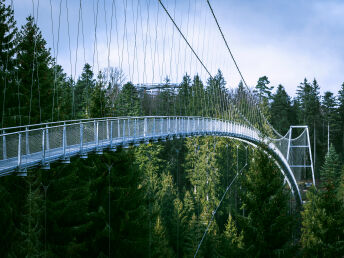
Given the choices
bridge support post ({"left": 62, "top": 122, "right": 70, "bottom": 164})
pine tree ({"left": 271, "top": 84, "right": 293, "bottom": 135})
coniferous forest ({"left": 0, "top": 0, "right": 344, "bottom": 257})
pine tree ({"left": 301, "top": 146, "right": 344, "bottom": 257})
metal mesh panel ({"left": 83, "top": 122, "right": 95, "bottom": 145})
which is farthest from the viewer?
pine tree ({"left": 271, "top": 84, "right": 293, "bottom": 135})

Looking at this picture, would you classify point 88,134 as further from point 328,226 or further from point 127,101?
point 127,101

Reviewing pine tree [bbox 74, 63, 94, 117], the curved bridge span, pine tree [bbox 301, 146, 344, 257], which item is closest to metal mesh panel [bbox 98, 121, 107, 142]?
the curved bridge span

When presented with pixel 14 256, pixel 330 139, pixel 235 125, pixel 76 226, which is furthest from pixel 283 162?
pixel 330 139

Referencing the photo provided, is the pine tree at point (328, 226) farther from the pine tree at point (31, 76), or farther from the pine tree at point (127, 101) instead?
the pine tree at point (31, 76)

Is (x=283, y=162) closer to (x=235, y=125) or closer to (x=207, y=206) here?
(x=207, y=206)

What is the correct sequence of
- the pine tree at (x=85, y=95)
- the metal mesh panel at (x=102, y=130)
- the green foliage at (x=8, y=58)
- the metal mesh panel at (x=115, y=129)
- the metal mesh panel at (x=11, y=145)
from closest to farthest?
the metal mesh panel at (x=11, y=145) < the metal mesh panel at (x=102, y=130) < the metal mesh panel at (x=115, y=129) < the green foliage at (x=8, y=58) < the pine tree at (x=85, y=95)

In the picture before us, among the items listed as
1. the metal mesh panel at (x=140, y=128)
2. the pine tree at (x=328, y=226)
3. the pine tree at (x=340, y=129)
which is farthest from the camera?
the pine tree at (x=340, y=129)

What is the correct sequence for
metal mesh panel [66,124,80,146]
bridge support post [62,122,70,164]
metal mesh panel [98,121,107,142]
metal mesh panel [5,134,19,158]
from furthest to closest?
metal mesh panel [98,121,107,142], metal mesh panel [66,124,80,146], bridge support post [62,122,70,164], metal mesh panel [5,134,19,158]

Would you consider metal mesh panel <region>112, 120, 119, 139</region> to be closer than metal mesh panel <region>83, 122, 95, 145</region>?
No

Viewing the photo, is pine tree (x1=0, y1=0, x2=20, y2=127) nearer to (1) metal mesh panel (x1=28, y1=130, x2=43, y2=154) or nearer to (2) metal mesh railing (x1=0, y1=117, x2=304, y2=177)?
(2) metal mesh railing (x1=0, y1=117, x2=304, y2=177)

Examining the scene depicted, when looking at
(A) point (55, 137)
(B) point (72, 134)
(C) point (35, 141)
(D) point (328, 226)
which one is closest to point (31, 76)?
(B) point (72, 134)

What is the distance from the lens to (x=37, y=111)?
1644 centimetres

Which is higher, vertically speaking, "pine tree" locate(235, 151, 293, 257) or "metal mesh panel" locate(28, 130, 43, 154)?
"metal mesh panel" locate(28, 130, 43, 154)

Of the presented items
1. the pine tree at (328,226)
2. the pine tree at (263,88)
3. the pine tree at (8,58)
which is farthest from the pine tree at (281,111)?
the pine tree at (8,58)
